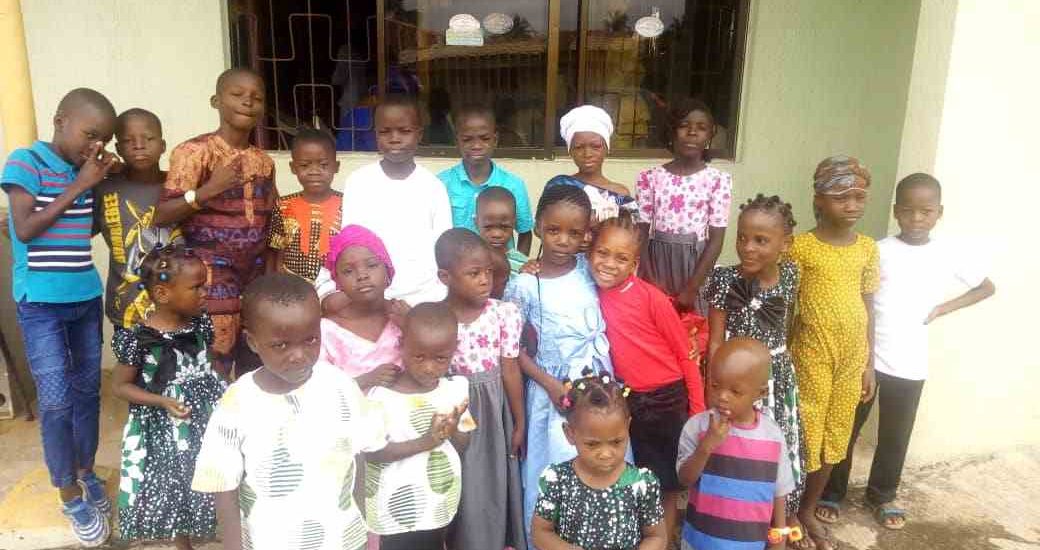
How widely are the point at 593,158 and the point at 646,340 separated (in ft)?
2.63

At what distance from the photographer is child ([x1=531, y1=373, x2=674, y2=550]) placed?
1.93m

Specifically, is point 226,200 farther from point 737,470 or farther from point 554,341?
point 737,470

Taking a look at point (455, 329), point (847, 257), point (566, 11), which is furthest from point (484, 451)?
point (566, 11)

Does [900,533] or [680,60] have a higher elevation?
[680,60]

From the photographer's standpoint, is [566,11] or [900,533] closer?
[900,533]

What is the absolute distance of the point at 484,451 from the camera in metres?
2.46

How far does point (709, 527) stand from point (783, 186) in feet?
9.46

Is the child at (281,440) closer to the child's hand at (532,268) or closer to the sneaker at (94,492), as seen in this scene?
the child's hand at (532,268)

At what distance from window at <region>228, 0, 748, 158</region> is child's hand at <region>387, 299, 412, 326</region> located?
2.09m

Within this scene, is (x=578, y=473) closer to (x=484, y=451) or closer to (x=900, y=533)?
(x=484, y=451)

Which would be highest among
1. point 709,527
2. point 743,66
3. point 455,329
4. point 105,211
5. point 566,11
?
point 566,11

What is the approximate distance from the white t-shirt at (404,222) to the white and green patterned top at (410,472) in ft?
1.92

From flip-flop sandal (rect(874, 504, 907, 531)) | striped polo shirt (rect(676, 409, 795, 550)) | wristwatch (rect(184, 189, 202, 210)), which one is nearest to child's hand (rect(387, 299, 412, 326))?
wristwatch (rect(184, 189, 202, 210))

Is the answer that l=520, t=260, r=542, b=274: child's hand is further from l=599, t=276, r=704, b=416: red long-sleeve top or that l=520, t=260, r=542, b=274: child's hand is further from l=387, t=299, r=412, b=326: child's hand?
l=387, t=299, r=412, b=326: child's hand
